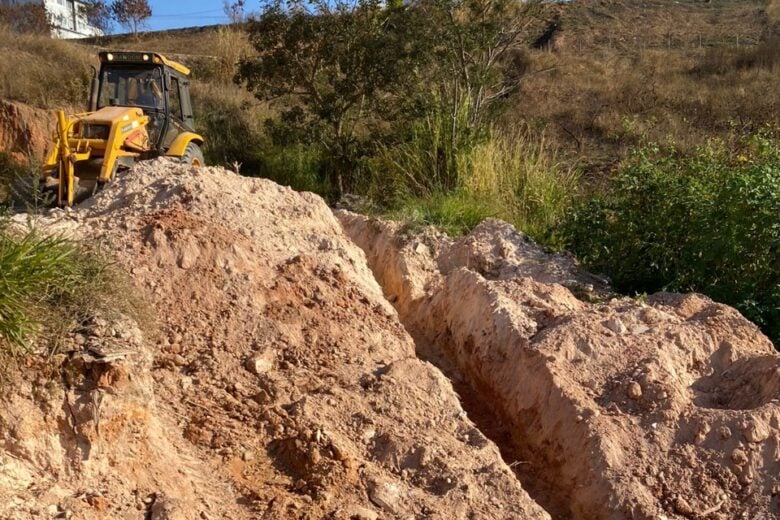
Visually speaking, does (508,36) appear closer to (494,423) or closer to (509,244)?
(509,244)

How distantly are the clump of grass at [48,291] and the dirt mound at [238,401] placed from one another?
0.12 meters

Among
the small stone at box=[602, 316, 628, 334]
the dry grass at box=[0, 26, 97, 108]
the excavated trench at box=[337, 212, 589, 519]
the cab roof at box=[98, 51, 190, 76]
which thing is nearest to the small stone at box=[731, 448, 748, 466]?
the excavated trench at box=[337, 212, 589, 519]

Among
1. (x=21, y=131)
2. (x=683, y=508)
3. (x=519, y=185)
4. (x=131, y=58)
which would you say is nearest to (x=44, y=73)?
(x=21, y=131)

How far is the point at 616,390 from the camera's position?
4.05 metres

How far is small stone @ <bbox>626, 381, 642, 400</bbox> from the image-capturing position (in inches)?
156

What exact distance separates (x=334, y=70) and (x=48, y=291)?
8516 mm

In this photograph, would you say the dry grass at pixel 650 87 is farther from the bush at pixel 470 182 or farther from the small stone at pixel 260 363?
the small stone at pixel 260 363

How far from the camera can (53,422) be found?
279 centimetres

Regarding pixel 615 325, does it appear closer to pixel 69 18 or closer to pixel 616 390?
pixel 616 390

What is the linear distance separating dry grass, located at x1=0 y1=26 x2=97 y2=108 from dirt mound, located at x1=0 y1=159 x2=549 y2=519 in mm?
14690

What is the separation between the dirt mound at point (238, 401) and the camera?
281cm

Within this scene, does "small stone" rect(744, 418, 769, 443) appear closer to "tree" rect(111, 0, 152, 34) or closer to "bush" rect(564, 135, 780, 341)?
"bush" rect(564, 135, 780, 341)

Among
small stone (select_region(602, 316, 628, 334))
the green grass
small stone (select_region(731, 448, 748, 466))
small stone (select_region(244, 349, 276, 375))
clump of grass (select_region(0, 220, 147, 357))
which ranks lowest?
small stone (select_region(731, 448, 748, 466))

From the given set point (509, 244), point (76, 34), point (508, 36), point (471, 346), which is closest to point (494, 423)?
point (471, 346)
